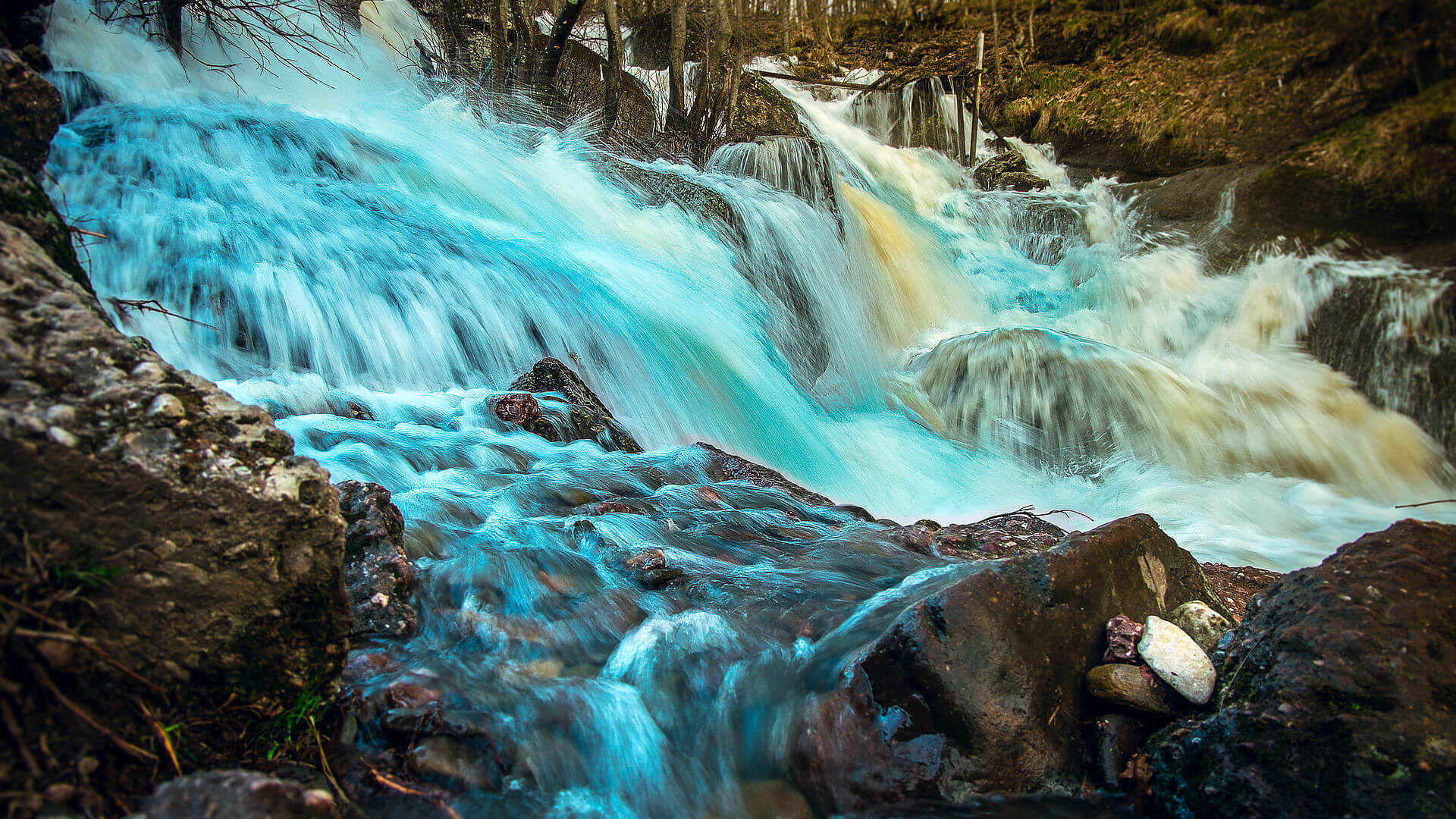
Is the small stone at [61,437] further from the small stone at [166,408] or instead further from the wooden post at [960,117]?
the wooden post at [960,117]

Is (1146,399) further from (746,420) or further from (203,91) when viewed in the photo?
(203,91)

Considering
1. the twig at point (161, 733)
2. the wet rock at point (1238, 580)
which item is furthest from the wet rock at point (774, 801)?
the wet rock at point (1238, 580)

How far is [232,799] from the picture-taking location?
5.01 ft

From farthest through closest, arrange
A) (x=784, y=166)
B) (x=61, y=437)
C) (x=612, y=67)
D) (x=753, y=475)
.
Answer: (x=612, y=67) → (x=784, y=166) → (x=753, y=475) → (x=61, y=437)

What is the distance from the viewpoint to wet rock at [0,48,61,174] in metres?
3.12

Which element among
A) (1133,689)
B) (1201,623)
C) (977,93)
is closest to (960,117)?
(977,93)

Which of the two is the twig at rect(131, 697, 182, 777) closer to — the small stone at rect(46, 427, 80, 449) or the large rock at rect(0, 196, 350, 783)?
the large rock at rect(0, 196, 350, 783)

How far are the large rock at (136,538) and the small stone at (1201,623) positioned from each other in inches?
114

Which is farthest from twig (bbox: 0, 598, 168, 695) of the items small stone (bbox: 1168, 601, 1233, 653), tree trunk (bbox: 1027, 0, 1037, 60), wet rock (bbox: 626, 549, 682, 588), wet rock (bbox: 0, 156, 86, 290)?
tree trunk (bbox: 1027, 0, 1037, 60)

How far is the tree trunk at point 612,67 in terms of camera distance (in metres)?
9.59

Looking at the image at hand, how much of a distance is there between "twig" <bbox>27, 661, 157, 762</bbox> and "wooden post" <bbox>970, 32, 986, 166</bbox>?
12.7 meters

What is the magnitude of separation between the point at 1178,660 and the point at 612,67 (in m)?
9.86

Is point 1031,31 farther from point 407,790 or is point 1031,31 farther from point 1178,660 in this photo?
point 407,790

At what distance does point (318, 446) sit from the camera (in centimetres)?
429
